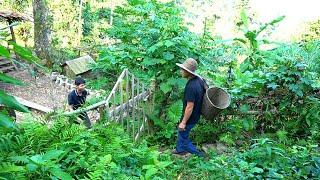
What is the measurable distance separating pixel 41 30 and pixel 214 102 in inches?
468

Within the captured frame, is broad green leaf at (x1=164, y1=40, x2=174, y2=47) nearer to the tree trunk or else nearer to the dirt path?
the dirt path

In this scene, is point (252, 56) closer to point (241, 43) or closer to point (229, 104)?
point (241, 43)

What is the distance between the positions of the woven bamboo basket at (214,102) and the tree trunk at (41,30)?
37.4 feet

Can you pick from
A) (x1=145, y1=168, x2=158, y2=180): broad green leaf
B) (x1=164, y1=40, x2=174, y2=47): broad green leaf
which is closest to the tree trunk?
(x1=164, y1=40, x2=174, y2=47): broad green leaf

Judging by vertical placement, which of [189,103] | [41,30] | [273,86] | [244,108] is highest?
[41,30]

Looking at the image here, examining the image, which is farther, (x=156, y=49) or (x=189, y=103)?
(x=156, y=49)

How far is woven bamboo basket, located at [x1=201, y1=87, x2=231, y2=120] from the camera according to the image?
20.5 feet

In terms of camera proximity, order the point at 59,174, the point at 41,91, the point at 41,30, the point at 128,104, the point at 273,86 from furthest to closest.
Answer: the point at 41,30, the point at 41,91, the point at 273,86, the point at 128,104, the point at 59,174

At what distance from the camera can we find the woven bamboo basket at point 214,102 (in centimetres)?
623

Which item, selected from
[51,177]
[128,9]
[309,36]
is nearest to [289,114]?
[128,9]

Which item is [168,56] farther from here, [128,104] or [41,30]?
[41,30]

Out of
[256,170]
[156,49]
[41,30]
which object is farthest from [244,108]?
[41,30]

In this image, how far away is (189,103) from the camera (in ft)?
19.6

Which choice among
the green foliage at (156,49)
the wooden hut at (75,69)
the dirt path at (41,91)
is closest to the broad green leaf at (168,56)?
the green foliage at (156,49)
